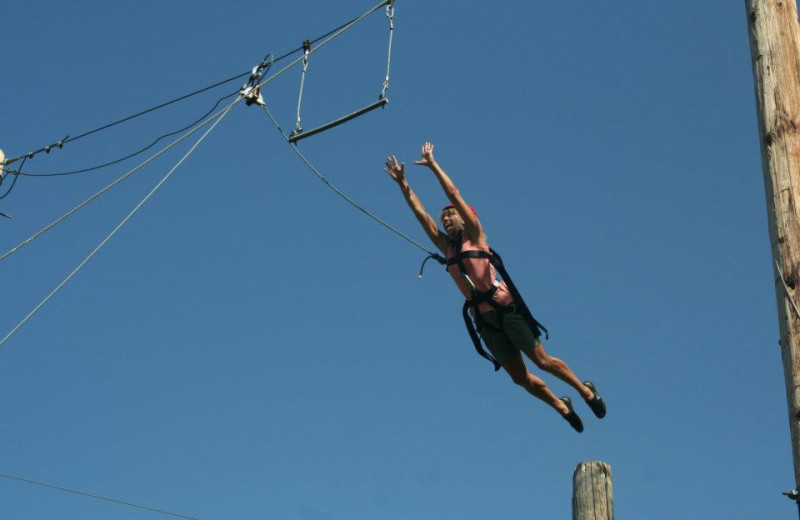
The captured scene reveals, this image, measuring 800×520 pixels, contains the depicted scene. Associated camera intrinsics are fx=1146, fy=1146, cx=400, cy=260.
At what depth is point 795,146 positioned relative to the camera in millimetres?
5078

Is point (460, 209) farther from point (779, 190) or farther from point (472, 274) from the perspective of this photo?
point (779, 190)

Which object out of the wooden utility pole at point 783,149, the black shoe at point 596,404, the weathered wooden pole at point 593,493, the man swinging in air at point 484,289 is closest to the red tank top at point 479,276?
the man swinging in air at point 484,289

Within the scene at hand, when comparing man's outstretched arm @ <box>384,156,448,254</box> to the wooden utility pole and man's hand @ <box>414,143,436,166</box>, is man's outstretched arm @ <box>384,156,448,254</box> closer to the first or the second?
man's hand @ <box>414,143,436,166</box>

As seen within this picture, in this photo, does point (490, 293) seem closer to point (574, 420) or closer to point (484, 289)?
point (484, 289)

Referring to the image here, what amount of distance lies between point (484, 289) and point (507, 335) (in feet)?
1.44

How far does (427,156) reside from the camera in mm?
8070

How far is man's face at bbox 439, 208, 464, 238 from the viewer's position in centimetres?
827

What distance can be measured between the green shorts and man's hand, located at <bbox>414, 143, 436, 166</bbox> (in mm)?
1182

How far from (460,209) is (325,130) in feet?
4.17

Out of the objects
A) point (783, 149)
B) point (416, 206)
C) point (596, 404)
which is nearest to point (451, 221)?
point (416, 206)

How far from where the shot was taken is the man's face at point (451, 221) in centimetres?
827

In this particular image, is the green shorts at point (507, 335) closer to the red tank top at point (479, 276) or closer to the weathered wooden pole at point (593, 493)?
the red tank top at point (479, 276)

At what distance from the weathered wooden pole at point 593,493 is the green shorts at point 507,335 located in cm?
255

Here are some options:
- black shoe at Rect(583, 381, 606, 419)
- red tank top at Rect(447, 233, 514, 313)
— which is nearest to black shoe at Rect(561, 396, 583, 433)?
black shoe at Rect(583, 381, 606, 419)
